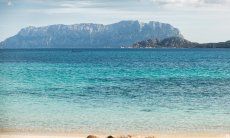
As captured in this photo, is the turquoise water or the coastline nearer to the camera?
the coastline

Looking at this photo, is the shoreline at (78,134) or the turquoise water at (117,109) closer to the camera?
the shoreline at (78,134)

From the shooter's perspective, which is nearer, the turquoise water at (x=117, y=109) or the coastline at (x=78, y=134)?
the coastline at (x=78, y=134)

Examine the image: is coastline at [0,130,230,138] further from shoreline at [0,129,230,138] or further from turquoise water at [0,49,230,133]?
turquoise water at [0,49,230,133]

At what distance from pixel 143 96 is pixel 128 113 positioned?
20.7ft

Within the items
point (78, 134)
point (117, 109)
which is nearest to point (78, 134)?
point (78, 134)

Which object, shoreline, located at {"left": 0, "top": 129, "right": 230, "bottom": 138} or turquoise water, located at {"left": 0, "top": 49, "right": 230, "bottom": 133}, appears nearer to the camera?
shoreline, located at {"left": 0, "top": 129, "right": 230, "bottom": 138}

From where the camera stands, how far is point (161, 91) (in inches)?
1277

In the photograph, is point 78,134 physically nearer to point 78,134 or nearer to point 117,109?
point 78,134

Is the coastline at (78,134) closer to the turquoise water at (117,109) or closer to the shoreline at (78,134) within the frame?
the shoreline at (78,134)

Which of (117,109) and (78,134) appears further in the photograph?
(117,109)

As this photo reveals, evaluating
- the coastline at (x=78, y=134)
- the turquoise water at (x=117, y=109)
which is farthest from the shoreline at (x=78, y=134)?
the turquoise water at (x=117, y=109)

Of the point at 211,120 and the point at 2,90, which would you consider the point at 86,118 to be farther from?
the point at 2,90

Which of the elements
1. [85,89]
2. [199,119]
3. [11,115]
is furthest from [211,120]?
[85,89]

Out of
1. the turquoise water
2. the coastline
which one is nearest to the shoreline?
the coastline
